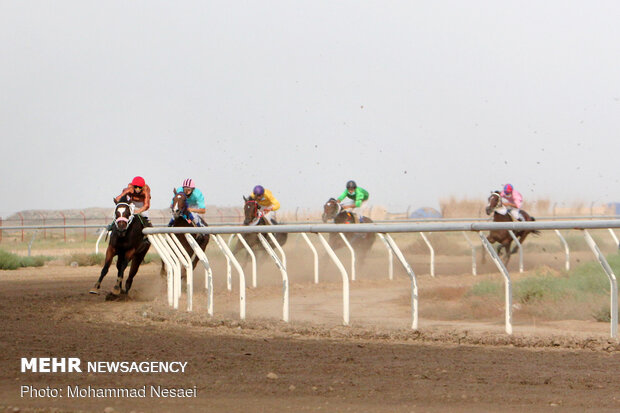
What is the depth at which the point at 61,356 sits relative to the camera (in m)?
7.50

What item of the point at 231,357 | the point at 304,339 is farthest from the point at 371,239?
the point at 231,357

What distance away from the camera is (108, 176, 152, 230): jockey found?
13445 millimetres

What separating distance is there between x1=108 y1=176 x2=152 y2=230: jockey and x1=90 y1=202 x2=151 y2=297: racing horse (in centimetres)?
15

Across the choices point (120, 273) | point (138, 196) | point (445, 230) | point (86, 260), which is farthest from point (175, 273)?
point (86, 260)

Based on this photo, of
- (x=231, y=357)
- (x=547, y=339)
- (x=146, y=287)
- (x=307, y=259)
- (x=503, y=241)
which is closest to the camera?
(x=231, y=357)

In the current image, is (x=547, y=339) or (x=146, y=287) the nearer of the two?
(x=547, y=339)

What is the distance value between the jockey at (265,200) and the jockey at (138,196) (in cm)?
401

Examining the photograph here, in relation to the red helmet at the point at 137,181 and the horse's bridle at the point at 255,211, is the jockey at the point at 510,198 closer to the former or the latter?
the horse's bridle at the point at 255,211

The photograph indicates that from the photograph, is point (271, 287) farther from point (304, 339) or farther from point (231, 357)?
point (231, 357)

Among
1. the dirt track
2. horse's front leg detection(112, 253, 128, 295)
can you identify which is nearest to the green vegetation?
the dirt track

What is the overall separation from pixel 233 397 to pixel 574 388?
220 centimetres

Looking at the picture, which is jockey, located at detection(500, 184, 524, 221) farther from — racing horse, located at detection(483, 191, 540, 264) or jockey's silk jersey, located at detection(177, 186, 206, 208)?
jockey's silk jersey, located at detection(177, 186, 206, 208)

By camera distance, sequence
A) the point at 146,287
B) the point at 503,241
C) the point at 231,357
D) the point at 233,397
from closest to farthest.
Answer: the point at 233,397, the point at 231,357, the point at 146,287, the point at 503,241

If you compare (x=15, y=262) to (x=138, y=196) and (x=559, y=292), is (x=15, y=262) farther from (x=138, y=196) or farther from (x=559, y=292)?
(x=559, y=292)
